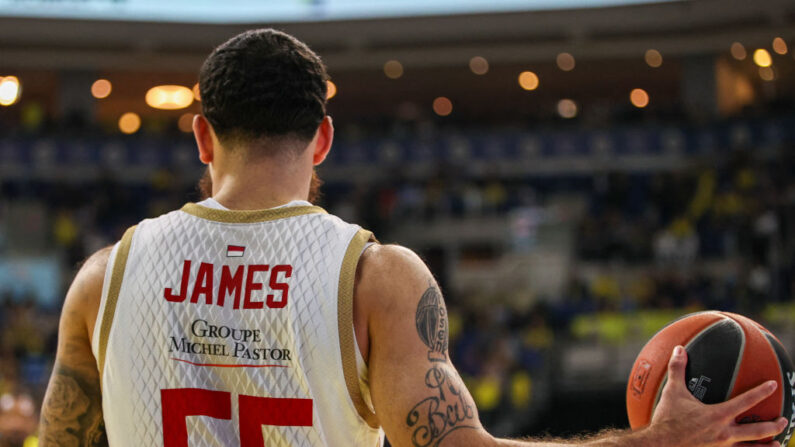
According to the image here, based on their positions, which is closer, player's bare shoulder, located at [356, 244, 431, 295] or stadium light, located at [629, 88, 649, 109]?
player's bare shoulder, located at [356, 244, 431, 295]

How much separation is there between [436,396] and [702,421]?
53 cm

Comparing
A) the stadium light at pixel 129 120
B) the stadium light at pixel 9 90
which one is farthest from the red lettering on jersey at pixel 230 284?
the stadium light at pixel 129 120

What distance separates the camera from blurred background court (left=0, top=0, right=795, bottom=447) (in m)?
16.0

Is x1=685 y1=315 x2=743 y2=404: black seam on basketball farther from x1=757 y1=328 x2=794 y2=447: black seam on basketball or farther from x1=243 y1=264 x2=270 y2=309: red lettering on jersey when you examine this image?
x1=243 y1=264 x2=270 y2=309: red lettering on jersey

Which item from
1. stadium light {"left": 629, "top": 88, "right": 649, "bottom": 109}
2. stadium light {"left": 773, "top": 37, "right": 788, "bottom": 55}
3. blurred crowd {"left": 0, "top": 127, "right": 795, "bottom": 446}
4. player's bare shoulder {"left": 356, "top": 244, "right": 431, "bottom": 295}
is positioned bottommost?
blurred crowd {"left": 0, "top": 127, "right": 795, "bottom": 446}

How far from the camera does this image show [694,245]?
52.6ft

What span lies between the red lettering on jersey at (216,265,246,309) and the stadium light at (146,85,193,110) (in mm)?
21726

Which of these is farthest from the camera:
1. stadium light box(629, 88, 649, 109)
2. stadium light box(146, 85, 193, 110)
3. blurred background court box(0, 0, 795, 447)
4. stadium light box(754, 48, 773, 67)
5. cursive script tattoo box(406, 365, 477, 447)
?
stadium light box(629, 88, 649, 109)

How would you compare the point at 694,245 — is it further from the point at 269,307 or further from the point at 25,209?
the point at 269,307

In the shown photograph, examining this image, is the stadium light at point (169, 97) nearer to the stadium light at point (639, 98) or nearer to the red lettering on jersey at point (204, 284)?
the stadium light at point (639, 98)

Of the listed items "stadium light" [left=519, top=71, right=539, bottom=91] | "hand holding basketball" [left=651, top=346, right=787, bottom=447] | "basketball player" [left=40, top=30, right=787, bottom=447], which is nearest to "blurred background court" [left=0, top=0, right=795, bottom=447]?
"stadium light" [left=519, top=71, right=539, bottom=91]

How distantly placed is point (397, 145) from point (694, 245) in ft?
22.2

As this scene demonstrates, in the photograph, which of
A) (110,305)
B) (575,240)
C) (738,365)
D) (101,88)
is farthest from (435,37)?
(110,305)

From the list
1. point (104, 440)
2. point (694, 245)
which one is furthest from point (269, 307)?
point (694, 245)
